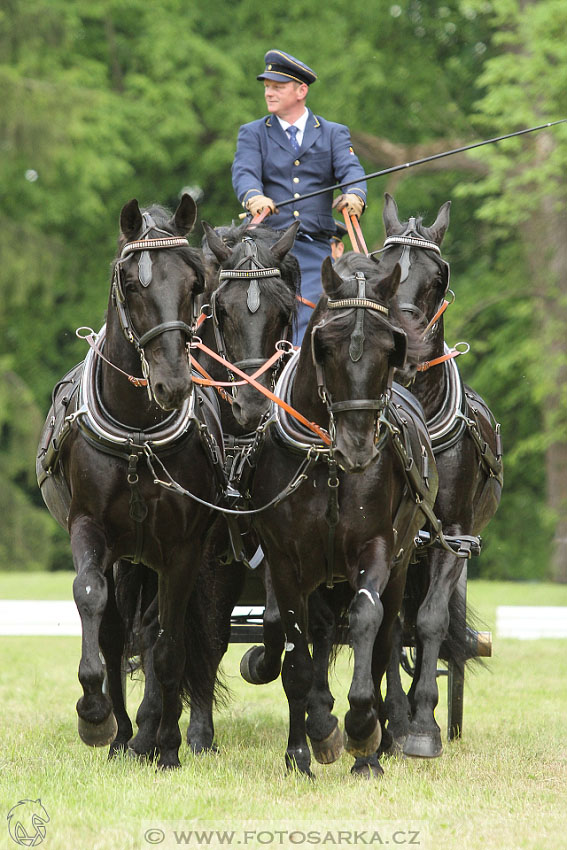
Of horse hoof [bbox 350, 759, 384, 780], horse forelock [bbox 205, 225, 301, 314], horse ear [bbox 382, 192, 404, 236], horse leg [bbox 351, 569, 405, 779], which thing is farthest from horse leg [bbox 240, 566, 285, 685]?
horse ear [bbox 382, 192, 404, 236]

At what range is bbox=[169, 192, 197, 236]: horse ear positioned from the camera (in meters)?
5.37

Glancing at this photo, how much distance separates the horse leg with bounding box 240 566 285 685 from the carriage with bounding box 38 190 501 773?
1 cm

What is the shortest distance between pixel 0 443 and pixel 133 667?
1495cm

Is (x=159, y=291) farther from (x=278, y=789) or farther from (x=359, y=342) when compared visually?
(x=278, y=789)

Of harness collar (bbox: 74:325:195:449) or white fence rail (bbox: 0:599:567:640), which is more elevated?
harness collar (bbox: 74:325:195:449)

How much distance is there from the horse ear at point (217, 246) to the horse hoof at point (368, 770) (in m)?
2.40

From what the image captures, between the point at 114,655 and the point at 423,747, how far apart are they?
1.50 meters

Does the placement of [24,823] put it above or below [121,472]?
below

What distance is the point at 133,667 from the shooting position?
6.76 metres

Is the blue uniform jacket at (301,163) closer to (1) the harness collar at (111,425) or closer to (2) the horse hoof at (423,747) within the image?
(1) the harness collar at (111,425)

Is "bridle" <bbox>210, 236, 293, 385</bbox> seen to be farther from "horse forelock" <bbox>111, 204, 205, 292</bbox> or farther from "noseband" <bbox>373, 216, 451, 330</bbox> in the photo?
"noseband" <bbox>373, 216, 451, 330</bbox>

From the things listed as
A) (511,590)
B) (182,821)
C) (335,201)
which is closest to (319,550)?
(182,821)

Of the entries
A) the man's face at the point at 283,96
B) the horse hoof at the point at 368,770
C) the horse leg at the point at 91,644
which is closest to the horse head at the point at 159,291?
the horse leg at the point at 91,644

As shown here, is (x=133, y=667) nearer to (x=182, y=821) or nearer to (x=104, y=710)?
(x=104, y=710)
